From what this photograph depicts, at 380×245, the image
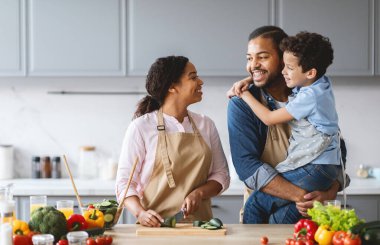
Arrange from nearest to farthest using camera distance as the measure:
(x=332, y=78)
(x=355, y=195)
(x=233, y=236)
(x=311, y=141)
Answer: (x=233, y=236) < (x=311, y=141) < (x=355, y=195) < (x=332, y=78)

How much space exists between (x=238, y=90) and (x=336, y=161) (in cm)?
55

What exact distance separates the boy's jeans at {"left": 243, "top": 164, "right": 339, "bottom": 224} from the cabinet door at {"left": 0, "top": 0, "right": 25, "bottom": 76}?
228 centimetres

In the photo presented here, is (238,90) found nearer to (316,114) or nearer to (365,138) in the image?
(316,114)

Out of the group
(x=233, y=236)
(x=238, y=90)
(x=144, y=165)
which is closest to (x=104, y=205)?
(x=144, y=165)

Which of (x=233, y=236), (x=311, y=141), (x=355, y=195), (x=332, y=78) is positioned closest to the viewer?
(x=233, y=236)

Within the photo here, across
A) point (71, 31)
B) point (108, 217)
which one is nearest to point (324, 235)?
point (108, 217)

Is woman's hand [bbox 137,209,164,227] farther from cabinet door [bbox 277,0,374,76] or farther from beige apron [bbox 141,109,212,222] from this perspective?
cabinet door [bbox 277,0,374,76]

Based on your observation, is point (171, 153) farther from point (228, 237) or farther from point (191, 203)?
point (228, 237)

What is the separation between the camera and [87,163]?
4953 millimetres

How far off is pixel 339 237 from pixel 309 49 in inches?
36.1

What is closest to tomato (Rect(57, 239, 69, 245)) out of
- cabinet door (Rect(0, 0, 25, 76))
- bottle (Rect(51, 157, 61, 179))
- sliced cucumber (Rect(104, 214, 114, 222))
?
sliced cucumber (Rect(104, 214, 114, 222))

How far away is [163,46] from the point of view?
459 cm

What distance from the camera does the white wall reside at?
197 inches

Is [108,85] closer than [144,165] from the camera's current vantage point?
No
